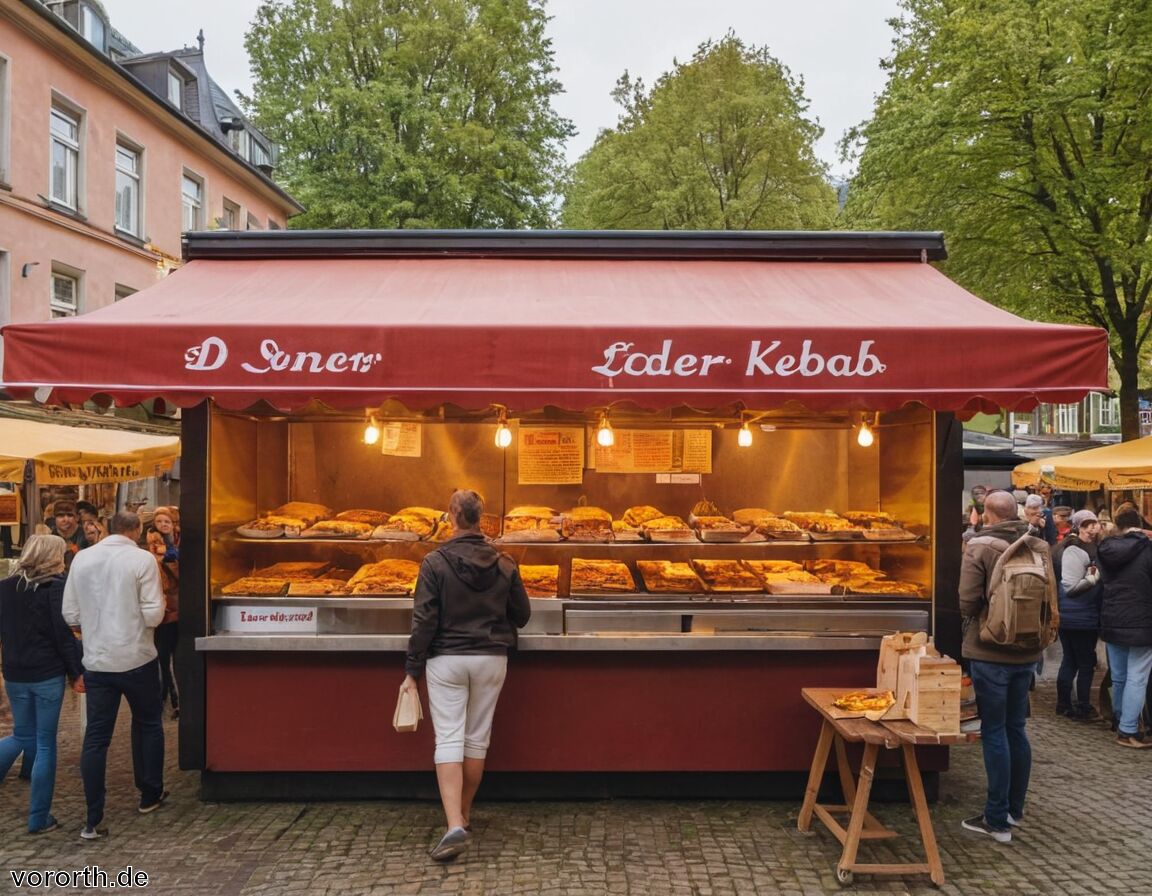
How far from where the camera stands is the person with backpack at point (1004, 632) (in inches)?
191

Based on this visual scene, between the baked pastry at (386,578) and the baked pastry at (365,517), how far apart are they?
0.42 meters

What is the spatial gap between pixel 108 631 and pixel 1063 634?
818cm

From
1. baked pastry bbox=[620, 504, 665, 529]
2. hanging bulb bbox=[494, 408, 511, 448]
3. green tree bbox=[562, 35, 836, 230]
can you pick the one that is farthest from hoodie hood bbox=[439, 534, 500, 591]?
green tree bbox=[562, 35, 836, 230]

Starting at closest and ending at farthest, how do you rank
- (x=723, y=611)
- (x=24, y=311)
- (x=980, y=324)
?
1. (x=980, y=324)
2. (x=723, y=611)
3. (x=24, y=311)

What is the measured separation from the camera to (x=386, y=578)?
19.3 ft

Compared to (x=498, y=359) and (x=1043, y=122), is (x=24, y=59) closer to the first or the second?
(x=498, y=359)

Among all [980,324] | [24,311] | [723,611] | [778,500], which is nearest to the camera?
[980,324]

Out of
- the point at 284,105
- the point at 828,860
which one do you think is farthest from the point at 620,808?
the point at 284,105

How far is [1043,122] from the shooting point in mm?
14086

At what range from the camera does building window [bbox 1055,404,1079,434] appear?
38.6 metres

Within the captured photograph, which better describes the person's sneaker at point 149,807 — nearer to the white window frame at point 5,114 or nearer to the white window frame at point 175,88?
the white window frame at point 5,114

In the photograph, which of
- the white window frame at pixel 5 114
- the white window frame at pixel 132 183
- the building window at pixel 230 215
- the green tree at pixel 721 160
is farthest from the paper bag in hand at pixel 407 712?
the building window at pixel 230 215

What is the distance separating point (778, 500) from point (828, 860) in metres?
3.21

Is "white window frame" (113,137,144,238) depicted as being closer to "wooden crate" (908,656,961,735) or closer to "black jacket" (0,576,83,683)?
"black jacket" (0,576,83,683)
